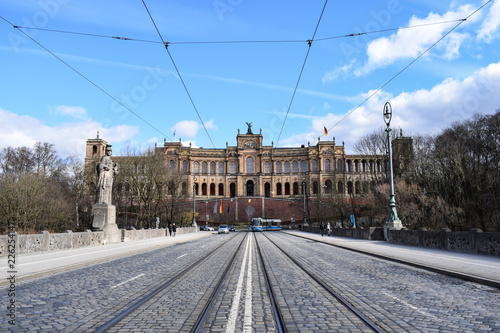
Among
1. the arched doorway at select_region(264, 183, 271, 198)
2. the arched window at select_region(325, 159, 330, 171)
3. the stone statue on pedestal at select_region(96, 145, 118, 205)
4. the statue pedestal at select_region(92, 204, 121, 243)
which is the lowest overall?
the statue pedestal at select_region(92, 204, 121, 243)

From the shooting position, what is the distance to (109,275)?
10.7 m

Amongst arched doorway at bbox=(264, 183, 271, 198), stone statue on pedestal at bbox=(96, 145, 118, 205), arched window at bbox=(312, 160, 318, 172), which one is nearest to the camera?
stone statue on pedestal at bbox=(96, 145, 118, 205)

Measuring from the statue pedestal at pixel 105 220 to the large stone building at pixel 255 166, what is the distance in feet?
232

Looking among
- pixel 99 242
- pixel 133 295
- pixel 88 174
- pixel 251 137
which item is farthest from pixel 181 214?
pixel 133 295

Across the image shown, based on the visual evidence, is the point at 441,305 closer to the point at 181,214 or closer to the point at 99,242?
the point at 99,242

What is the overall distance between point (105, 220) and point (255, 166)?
7638cm

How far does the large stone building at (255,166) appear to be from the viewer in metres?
97.2

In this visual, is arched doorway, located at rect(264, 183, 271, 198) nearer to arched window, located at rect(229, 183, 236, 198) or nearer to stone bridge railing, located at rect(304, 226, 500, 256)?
arched window, located at rect(229, 183, 236, 198)

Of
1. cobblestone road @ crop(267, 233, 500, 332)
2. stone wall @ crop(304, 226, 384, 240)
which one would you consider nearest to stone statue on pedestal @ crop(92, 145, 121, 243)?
cobblestone road @ crop(267, 233, 500, 332)

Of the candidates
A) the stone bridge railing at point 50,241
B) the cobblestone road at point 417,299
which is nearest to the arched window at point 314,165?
the stone bridge railing at point 50,241

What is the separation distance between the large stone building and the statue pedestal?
7067 centimetres

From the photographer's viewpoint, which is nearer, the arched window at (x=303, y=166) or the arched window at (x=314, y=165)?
the arched window at (x=314, y=165)

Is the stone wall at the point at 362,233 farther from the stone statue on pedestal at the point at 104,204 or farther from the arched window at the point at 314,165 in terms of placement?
the arched window at the point at 314,165

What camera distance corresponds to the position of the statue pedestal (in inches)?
957
